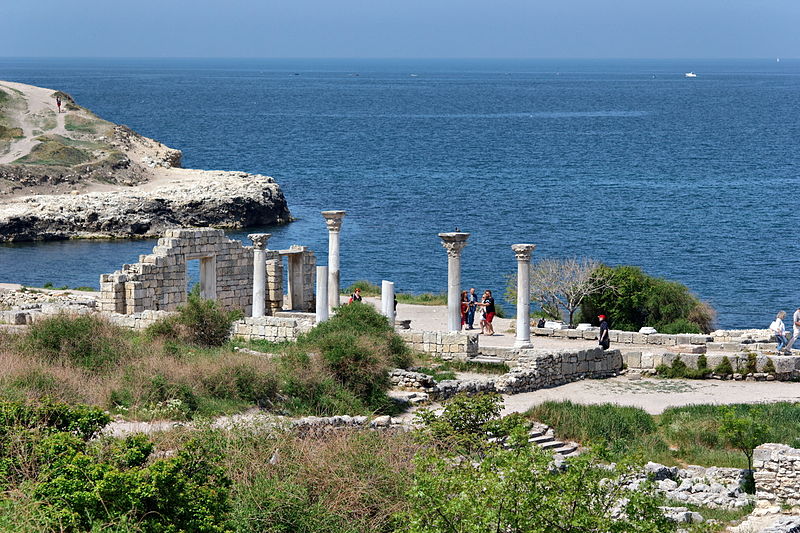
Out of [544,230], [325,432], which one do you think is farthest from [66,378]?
[544,230]

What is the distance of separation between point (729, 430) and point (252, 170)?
7938cm

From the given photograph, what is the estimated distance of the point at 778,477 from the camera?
1880cm

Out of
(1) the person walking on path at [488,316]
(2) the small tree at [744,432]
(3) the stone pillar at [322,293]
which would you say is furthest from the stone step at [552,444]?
(3) the stone pillar at [322,293]

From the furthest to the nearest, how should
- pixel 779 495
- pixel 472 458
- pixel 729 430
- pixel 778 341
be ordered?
pixel 778 341, pixel 729 430, pixel 779 495, pixel 472 458

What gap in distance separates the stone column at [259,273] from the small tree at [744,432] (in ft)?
43.9

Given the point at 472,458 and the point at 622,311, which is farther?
the point at 622,311

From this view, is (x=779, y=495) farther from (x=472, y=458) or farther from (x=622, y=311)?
(x=622, y=311)

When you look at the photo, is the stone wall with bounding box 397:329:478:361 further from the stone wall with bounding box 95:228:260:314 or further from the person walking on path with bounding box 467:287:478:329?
the stone wall with bounding box 95:228:260:314

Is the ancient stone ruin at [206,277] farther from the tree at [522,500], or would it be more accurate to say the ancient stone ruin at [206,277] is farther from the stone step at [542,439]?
the tree at [522,500]

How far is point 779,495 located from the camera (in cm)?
1872

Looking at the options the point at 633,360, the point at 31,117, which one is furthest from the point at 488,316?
the point at 31,117

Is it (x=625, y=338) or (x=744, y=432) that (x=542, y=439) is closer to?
(x=744, y=432)

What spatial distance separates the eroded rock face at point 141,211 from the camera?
6775 centimetres

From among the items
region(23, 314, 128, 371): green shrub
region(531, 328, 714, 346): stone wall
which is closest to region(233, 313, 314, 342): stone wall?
region(23, 314, 128, 371): green shrub
